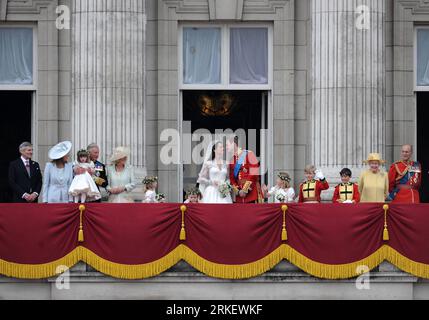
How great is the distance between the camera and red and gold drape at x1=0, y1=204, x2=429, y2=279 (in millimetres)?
26812

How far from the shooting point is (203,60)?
33.5 metres

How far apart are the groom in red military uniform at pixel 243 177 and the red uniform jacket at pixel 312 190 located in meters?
0.92

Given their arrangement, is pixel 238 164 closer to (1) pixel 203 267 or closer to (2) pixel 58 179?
(1) pixel 203 267

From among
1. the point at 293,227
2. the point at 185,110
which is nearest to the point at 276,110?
the point at 185,110

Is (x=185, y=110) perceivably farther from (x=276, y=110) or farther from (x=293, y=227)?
(x=293, y=227)

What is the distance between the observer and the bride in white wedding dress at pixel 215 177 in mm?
28938

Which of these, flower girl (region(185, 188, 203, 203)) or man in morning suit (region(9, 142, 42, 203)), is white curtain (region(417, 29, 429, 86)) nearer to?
flower girl (region(185, 188, 203, 203))

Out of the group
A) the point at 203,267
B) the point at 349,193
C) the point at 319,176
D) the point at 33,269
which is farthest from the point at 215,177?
the point at 33,269

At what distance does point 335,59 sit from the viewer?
31.5 m

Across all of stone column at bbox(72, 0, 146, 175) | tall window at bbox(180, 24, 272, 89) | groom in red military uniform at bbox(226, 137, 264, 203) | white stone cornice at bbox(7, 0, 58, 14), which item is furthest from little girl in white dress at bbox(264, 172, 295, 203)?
white stone cornice at bbox(7, 0, 58, 14)

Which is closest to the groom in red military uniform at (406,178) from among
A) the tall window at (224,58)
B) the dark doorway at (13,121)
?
the tall window at (224,58)

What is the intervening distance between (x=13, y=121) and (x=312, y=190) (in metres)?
8.03

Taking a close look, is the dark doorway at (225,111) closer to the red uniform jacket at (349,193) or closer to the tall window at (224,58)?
the tall window at (224,58)
